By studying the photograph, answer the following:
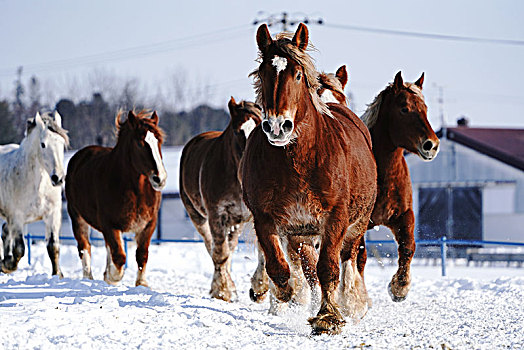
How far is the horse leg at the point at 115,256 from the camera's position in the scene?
30.9 ft

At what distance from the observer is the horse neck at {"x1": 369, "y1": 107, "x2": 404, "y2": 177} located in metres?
7.78

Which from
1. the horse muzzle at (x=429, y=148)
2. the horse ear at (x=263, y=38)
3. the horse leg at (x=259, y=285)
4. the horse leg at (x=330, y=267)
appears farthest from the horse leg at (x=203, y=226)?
the horse ear at (x=263, y=38)

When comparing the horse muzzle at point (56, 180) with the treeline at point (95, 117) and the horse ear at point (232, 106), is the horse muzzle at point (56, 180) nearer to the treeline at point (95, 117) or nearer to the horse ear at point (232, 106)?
the horse ear at point (232, 106)

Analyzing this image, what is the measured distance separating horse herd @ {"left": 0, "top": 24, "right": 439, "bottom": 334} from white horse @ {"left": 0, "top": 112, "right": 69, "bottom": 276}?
20 mm

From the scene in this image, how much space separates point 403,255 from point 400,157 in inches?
45.0

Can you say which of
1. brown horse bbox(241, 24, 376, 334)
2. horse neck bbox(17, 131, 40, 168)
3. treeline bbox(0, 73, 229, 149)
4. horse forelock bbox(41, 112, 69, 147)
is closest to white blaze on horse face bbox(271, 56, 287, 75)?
brown horse bbox(241, 24, 376, 334)

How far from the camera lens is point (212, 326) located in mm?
5887

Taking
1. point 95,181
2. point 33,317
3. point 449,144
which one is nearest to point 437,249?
point 449,144

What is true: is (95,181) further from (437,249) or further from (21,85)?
(21,85)

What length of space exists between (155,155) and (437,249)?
596 inches

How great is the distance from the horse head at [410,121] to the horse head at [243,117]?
1741mm

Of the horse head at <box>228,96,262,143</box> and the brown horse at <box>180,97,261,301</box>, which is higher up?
the horse head at <box>228,96,262,143</box>

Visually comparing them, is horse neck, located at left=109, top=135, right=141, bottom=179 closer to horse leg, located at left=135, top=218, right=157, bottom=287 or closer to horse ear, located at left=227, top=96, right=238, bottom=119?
horse leg, located at left=135, top=218, right=157, bottom=287

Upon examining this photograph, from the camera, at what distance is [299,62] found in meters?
5.64
